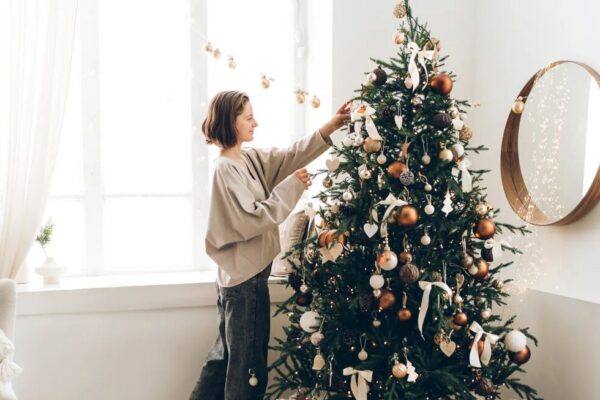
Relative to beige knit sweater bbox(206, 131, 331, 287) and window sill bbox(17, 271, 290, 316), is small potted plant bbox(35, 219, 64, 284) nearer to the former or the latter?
window sill bbox(17, 271, 290, 316)

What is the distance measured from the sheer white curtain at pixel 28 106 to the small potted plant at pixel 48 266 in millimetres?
161

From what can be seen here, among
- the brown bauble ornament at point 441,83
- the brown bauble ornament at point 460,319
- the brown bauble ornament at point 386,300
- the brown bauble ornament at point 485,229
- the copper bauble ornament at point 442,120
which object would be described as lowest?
the brown bauble ornament at point 460,319

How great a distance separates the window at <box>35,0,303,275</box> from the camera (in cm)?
263

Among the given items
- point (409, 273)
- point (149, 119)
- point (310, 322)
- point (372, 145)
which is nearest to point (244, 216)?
point (310, 322)

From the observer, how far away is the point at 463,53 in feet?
8.40

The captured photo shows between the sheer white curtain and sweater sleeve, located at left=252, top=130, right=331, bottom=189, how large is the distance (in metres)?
0.94

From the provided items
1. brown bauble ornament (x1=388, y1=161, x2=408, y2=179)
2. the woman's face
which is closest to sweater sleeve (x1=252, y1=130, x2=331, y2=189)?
the woman's face

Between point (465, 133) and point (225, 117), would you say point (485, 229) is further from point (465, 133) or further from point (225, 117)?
point (225, 117)

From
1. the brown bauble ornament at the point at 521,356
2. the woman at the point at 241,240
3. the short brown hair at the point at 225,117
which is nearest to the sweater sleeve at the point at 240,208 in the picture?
the woman at the point at 241,240

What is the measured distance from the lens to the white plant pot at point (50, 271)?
2395 mm

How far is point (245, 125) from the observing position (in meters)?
2.12

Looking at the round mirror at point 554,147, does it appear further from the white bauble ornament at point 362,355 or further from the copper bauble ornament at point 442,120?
the white bauble ornament at point 362,355

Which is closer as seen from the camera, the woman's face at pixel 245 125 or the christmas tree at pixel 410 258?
the christmas tree at pixel 410 258

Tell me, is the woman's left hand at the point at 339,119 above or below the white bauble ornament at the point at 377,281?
above
